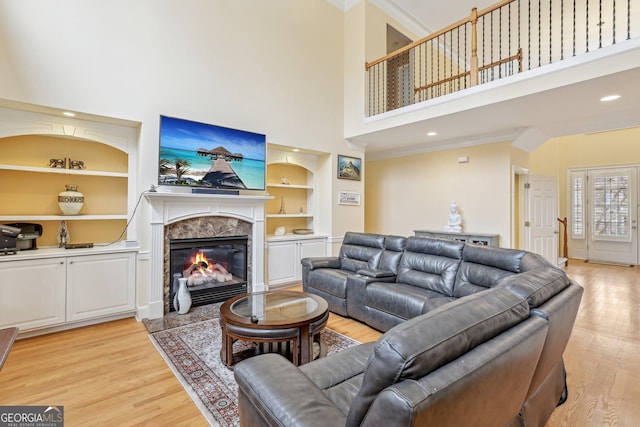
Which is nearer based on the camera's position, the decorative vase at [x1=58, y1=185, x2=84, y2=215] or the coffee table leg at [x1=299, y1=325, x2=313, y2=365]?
the coffee table leg at [x1=299, y1=325, x2=313, y2=365]

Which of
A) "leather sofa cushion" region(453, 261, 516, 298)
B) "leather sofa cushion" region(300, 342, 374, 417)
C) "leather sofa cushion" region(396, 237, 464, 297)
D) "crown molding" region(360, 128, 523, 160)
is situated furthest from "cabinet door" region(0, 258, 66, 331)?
"crown molding" region(360, 128, 523, 160)

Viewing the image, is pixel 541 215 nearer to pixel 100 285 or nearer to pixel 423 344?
pixel 423 344

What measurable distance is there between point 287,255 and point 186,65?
3028 mm

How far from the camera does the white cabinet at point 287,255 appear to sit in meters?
4.73

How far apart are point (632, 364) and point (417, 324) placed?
2.93m

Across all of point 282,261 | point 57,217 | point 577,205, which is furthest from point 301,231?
point 577,205

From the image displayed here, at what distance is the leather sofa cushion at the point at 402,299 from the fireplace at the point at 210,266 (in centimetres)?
203

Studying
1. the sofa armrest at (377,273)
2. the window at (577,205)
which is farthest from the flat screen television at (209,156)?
the window at (577,205)

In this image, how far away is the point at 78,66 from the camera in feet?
10.3

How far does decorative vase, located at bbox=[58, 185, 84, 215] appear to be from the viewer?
10.9ft

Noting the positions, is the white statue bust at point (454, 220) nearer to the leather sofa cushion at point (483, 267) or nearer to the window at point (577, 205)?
the leather sofa cushion at point (483, 267)

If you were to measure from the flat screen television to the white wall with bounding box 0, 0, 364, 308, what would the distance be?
6.7 inches

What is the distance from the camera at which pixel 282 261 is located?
485 centimetres

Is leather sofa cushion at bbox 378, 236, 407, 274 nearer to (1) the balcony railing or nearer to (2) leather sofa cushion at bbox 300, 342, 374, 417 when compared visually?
(2) leather sofa cushion at bbox 300, 342, 374, 417
